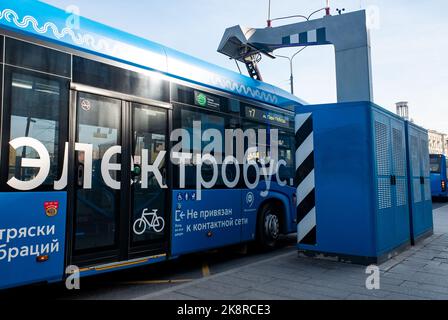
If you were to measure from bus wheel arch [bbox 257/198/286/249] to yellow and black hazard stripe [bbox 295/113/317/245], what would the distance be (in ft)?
3.28

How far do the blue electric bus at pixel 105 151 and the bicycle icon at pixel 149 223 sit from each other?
0.01m

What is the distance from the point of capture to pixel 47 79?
13.4 ft

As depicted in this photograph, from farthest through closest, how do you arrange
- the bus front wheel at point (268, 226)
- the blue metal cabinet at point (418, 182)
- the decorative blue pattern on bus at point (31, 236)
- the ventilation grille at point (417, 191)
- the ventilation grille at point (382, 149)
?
the ventilation grille at point (417, 191) < the blue metal cabinet at point (418, 182) < the bus front wheel at point (268, 226) < the ventilation grille at point (382, 149) < the decorative blue pattern on bus at point (31, 236)

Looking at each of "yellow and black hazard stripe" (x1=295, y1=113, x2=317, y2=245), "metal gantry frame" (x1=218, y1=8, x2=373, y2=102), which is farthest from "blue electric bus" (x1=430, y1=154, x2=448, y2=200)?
"yellow and black hazard stripe" (x1=295, y1=113, x2=317, y2=245)

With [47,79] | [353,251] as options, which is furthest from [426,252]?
[47,79]

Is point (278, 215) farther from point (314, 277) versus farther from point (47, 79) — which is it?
point (47, 79)

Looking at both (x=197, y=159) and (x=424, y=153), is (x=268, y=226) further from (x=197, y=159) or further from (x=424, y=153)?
(x=424, y=153)

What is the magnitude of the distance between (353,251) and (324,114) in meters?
2.20

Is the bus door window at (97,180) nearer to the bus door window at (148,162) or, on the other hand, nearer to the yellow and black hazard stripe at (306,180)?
the bus door window at (148,162)

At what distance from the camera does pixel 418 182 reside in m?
8.39

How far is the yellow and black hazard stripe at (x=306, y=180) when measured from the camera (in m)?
6.25

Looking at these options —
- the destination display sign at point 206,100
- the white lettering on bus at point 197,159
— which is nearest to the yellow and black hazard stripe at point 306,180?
the white lettering on bus at point 197,159

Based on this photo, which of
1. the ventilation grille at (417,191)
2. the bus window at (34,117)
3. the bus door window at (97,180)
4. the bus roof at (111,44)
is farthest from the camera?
the ventilation grille at (417,191)
